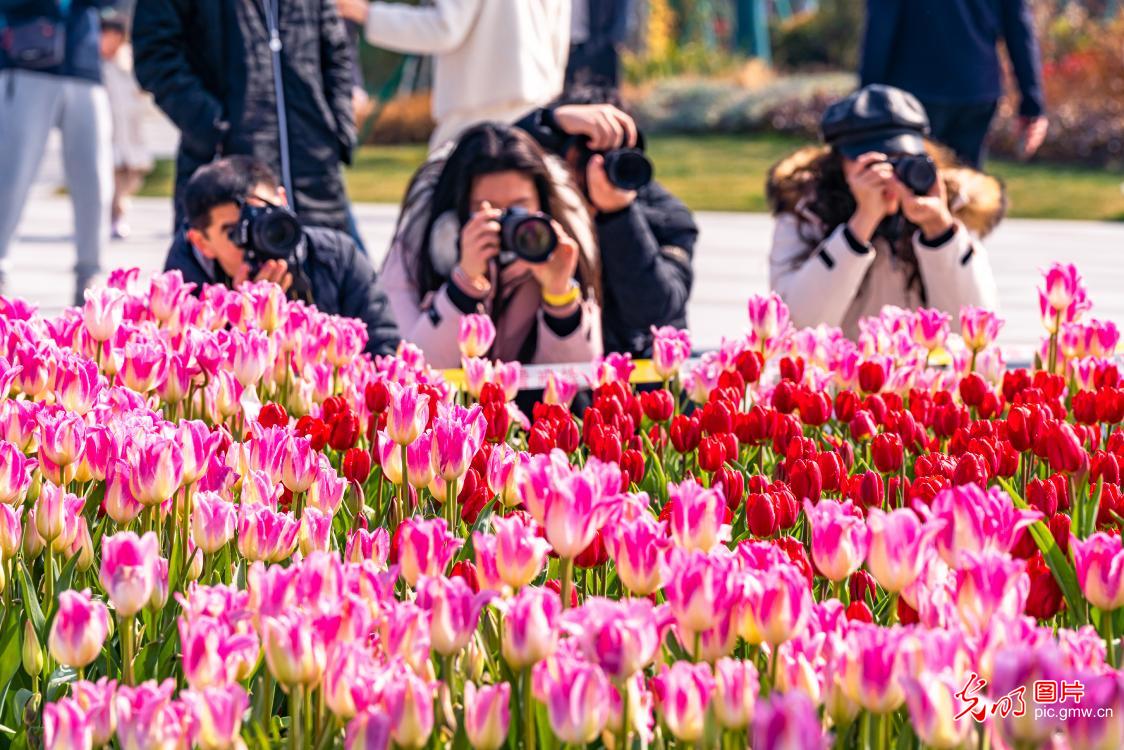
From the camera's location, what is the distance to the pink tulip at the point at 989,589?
156cm

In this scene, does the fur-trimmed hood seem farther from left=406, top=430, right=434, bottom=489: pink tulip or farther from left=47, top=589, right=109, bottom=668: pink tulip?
left=47, top=589, right=109, bottom=668: pink tulip

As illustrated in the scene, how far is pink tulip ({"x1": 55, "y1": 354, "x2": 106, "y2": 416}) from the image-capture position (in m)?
2.57

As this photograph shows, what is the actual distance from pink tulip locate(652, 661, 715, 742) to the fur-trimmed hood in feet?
12.9

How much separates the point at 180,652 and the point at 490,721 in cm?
56

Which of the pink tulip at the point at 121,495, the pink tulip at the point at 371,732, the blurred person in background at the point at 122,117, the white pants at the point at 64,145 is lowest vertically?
the blurred person in background at the point at 122,117

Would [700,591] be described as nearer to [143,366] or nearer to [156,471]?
[156,471]

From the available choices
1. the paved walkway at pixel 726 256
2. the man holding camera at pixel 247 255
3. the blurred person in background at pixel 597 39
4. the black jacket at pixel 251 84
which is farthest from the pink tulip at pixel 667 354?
the blurred person in background at pixel 597 39

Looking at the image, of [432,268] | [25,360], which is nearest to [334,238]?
[432,268]

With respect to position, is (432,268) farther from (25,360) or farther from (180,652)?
(180,652)

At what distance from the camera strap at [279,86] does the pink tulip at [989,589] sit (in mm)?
4448

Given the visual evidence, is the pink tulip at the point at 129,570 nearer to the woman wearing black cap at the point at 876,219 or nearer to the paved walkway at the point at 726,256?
the woman wearing black cap at the point at 876,219

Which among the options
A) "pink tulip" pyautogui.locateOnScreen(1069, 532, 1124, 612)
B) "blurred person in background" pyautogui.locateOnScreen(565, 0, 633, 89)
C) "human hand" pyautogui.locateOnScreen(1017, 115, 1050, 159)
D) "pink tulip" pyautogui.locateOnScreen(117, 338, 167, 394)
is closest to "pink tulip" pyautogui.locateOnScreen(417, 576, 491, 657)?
"pink tulip" pyautogui.locateOnScreen(1069, 532, 1124, 612)

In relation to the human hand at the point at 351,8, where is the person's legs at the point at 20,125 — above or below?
below

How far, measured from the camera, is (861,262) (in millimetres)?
4816
